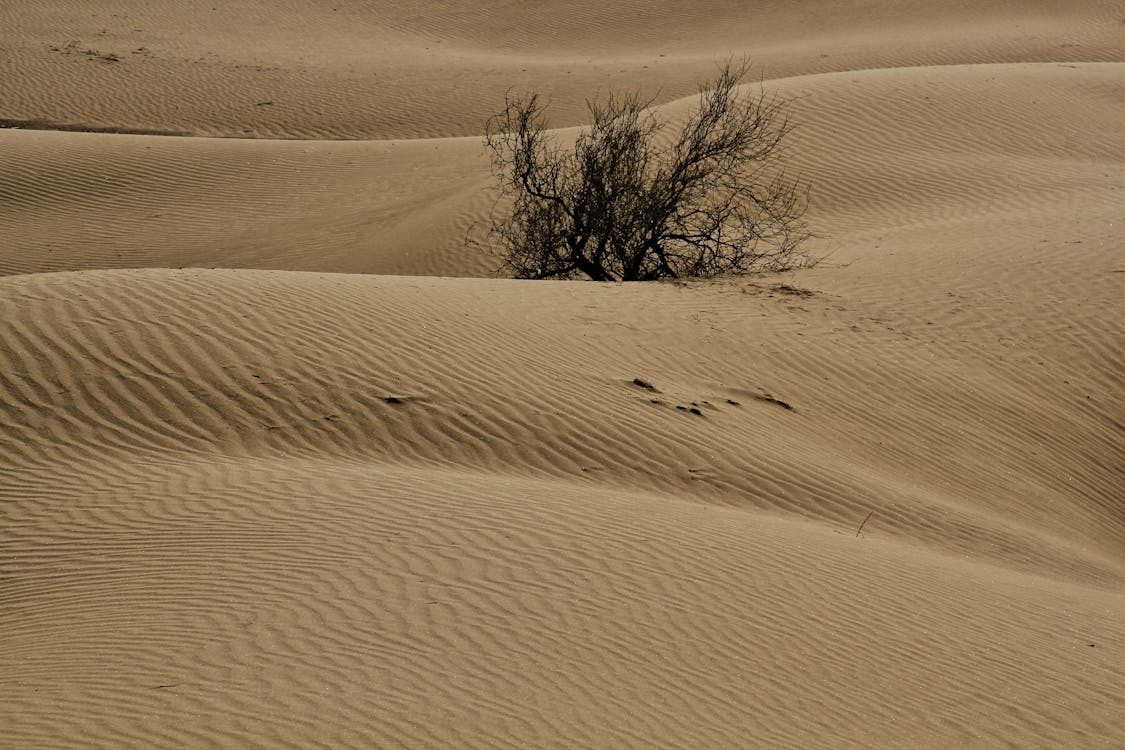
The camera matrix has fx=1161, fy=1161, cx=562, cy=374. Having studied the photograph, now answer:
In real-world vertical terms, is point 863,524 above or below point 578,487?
below

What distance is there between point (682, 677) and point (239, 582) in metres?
2.30

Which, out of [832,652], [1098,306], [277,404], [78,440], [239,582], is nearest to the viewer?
[832,652]

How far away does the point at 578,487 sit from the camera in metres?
7.57

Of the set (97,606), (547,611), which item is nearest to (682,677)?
(547,611)

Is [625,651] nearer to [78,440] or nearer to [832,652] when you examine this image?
[832,652]

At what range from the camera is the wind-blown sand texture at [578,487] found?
491 centimetres

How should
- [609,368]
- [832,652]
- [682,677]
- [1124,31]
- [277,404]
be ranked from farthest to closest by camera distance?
[1124,31] → [609,368] → [277,404] → [832,652] → [682,677]

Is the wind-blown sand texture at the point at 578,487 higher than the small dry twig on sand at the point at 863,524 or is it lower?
higher

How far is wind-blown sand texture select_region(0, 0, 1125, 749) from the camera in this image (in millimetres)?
4906

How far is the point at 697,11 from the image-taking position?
35344 mm

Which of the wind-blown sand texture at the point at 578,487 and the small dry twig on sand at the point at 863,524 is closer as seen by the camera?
the wind-blown sand texture at the point at 578,487

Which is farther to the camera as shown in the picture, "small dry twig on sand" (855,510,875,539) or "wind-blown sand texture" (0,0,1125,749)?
"small dry twig on sand" (855,510,875,539)

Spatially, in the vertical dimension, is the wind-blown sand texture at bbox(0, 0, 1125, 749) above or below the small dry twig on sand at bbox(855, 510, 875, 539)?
above

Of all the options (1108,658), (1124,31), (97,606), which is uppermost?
(1124,31)
